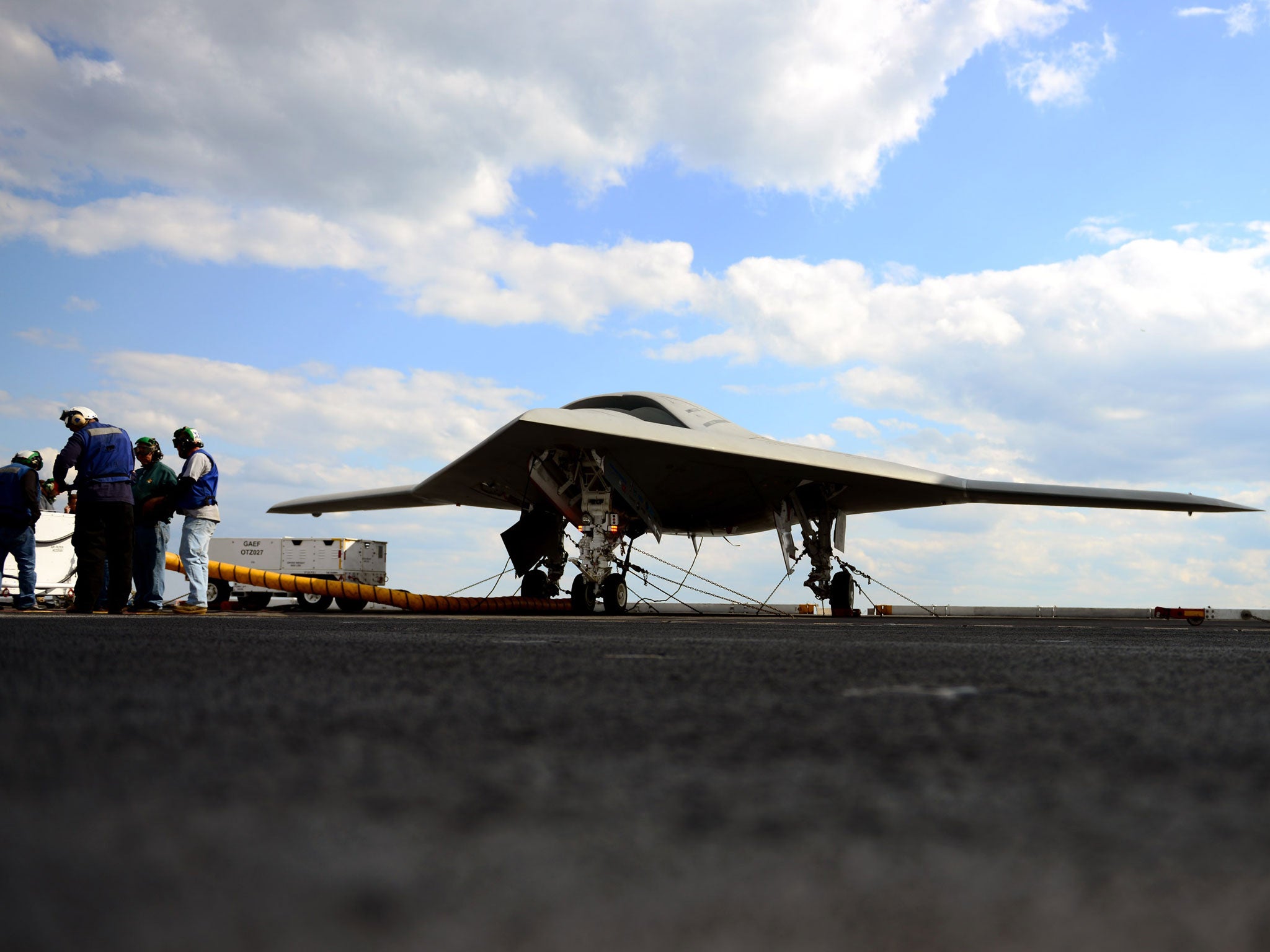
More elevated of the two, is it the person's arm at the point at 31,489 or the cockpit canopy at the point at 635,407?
the cockpit canopy at the point at 635,407

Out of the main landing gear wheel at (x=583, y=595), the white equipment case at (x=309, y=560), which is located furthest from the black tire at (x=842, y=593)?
the white equipment case at (x=309, y=560)

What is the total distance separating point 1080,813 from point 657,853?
38 centimetres

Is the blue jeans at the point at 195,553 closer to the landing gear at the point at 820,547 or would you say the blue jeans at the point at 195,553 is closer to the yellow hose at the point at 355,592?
the yellow hose at the point at 355,592

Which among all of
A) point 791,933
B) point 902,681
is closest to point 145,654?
point 902,681

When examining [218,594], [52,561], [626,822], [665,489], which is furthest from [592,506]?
[626,822]

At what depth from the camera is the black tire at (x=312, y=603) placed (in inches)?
671

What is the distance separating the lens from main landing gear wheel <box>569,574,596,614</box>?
37.3 ft

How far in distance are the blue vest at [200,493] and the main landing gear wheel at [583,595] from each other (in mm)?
4607

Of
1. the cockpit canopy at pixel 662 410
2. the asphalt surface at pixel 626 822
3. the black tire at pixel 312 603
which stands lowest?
the black tire at pixel 312 603

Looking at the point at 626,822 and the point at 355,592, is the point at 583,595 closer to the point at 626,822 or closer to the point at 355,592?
the point at 355,592

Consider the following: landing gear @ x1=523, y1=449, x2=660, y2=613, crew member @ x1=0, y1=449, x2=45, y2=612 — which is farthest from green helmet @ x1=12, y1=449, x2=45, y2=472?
landing gear @ x1=523, y1=449, x2=660, y2=613

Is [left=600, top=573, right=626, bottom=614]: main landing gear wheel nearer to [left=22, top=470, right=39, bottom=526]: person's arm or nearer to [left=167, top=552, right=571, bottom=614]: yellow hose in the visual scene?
[left=167, top=552, right=571, bottom=614]: yellow hose

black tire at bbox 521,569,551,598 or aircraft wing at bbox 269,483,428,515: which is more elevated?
aircraft wing at bbox 269,483,428,515

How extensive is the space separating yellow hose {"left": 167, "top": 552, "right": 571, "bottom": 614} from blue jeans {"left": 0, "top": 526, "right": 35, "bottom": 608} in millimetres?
1588
